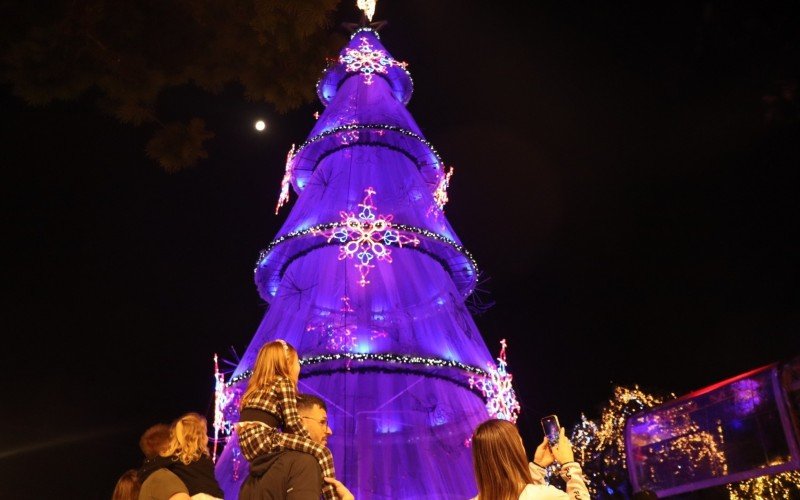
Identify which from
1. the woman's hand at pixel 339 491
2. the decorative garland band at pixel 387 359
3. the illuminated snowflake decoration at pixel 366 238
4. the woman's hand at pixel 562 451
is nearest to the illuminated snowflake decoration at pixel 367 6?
the illuminated snowflake decoration at pixel 366 238

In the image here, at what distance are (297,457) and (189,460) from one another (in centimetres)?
99

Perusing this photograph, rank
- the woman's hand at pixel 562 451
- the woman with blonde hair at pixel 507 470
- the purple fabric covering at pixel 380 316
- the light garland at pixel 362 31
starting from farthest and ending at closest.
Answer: the light garland at pixel 362 31 → the purple fabric covering at pixel 380 316 → the woman's hand at pixel 562 451 → the woman with blonde hair at pixel 507 470

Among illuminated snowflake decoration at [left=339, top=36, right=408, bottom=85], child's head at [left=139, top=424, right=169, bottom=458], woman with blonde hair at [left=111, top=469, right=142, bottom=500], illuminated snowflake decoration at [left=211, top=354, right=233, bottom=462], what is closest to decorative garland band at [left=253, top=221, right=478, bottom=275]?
illuminated snowflake decoration at [left=211, top=354, right=233, bottom=462]

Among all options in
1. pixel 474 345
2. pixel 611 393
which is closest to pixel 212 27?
pixel 474 345

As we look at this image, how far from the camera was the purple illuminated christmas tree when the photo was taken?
20.5 feet

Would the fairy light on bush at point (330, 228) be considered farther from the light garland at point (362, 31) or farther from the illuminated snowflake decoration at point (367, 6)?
the illuminated snowflake decoration at point (367, 6)

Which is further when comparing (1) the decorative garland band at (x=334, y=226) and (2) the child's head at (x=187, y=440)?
(1) the decorative garland band at (x=334, y=226)

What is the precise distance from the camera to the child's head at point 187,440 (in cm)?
304

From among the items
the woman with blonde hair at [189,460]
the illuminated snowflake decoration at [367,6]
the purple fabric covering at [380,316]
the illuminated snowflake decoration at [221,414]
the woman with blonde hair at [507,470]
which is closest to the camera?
the woman with blonde hair at [507,470]

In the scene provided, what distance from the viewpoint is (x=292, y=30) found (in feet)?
13.0

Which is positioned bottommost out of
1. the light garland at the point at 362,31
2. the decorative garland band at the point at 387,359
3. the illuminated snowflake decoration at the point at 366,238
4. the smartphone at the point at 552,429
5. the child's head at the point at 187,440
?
the smartphone at the point at 552,429


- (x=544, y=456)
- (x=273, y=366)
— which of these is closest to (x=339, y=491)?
(x=273, y=366)

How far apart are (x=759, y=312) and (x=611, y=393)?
798 cm

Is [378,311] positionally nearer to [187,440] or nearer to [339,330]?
[339,330]
